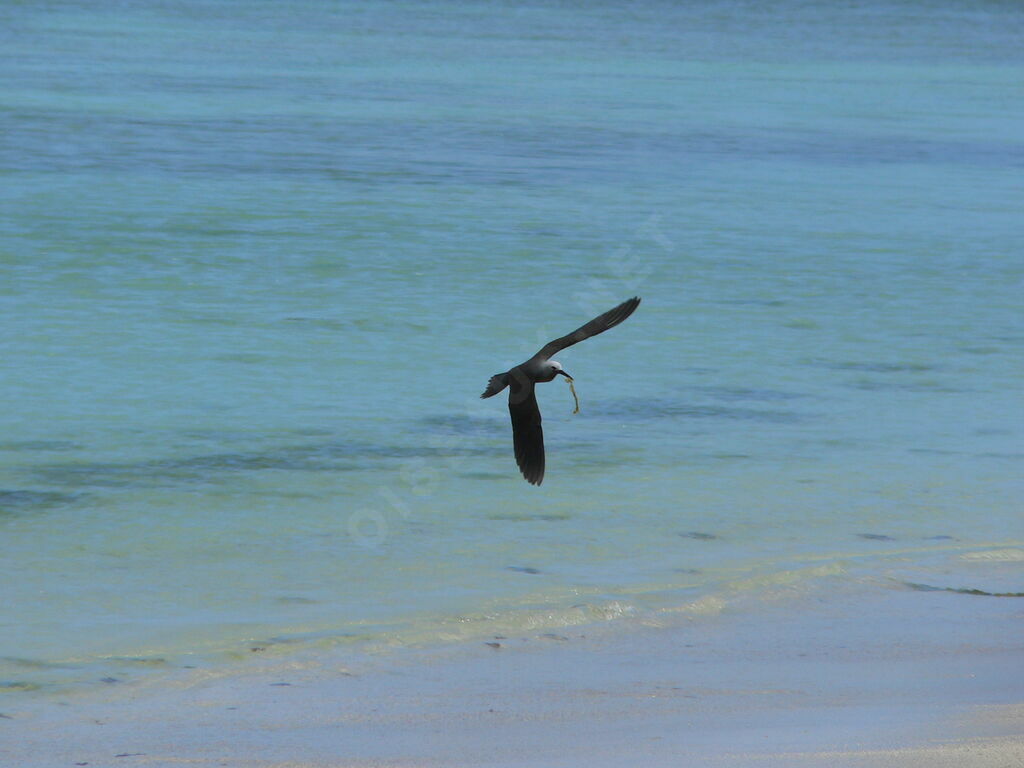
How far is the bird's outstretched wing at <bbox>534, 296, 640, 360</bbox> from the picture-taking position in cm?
345

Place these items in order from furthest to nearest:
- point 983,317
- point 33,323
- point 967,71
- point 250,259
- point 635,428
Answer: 1. point 967,71
2. point 250,259
3. point 983,317
4. point 33,323
5. point 635,428

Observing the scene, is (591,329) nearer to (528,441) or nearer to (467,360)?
(528,441)

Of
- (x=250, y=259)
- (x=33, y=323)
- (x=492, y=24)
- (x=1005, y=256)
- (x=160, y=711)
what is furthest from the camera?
(x=492, y=24)

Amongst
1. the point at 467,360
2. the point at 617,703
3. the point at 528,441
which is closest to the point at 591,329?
the point at 528,441

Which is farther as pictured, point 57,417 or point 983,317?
point 983,317

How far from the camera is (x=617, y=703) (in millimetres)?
4488

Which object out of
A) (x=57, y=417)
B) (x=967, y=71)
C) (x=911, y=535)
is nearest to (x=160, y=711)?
(x=911, y=535)

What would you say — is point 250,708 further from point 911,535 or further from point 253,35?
point 253,35

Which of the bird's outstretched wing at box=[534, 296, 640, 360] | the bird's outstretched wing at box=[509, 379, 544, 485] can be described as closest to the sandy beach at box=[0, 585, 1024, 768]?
the bird's outstretched wing at box=[509, 379, 544, 485]

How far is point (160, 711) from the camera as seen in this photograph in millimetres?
4395

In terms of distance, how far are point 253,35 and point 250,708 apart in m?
30.6

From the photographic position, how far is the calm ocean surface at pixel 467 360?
569 centimetres

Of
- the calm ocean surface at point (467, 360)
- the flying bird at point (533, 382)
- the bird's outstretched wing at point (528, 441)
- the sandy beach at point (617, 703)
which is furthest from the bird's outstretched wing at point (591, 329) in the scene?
the calm ocean surface at point (467, 360)

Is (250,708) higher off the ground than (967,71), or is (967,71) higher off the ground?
(250,708)
